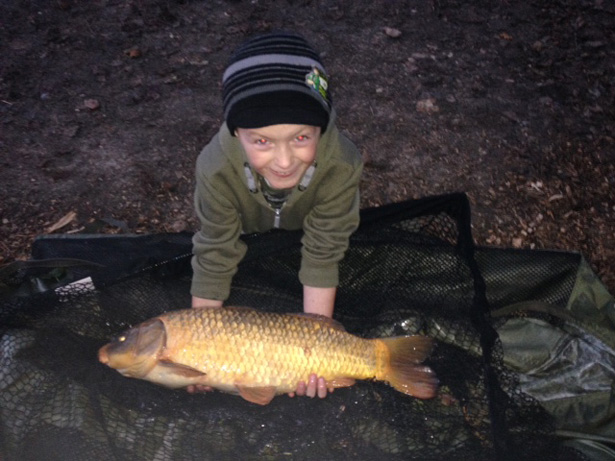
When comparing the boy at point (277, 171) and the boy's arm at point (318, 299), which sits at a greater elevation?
Answer: the boy at point (277, 171)

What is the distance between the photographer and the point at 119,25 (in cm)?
351

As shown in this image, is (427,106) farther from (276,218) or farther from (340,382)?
(340,382)

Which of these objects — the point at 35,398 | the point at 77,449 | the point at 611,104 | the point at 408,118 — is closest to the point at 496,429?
the point at 77,449

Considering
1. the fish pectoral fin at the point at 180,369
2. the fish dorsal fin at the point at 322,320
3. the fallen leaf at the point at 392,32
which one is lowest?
the fish pectoral fin at the point at 180,369

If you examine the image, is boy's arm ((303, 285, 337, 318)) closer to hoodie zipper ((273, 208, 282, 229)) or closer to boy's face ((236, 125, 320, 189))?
hoodie zipper ((273, 208, 282, 229))

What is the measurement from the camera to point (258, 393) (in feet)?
5.07

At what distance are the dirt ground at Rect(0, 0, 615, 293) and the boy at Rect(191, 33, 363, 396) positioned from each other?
763 mm

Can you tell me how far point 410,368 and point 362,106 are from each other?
1.84 metres

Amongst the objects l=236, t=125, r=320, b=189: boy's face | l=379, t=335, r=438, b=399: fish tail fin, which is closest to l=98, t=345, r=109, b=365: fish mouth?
l=236, t=125, r=320, b=189: boy's face

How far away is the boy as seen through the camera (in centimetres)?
137

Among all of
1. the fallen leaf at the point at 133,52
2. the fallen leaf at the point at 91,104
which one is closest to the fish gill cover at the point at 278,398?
the fallen leaf at the point at 91,104

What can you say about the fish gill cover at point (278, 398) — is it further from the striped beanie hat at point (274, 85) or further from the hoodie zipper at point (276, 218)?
the striped beanie hat at point (274, 85)

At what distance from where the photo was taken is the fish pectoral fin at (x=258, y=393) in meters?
1.53

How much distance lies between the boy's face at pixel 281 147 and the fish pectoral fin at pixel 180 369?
0.54 m
